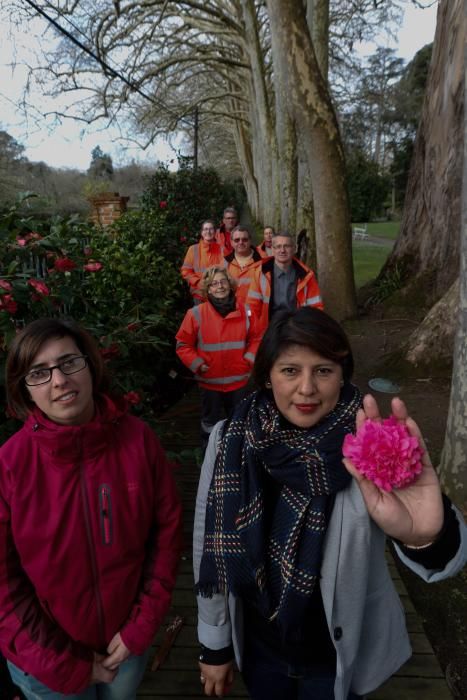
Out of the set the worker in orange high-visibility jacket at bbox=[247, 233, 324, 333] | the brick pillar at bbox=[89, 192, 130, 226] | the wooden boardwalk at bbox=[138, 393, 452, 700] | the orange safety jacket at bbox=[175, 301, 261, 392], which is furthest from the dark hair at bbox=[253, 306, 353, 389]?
the brick pillar at bbox=[89, 192, 130, 226]

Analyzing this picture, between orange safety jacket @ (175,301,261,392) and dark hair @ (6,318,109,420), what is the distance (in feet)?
7.55

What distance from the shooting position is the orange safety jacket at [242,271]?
557 cm

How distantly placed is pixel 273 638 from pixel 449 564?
0.65 metres

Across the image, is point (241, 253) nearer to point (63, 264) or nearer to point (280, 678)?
point (63, 264)

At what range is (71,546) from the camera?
1.58 m

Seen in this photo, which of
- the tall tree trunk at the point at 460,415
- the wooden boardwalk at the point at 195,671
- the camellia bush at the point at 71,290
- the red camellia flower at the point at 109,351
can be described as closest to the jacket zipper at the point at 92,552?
the camellia bush at the point at 71,290

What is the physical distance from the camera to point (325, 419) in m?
1.54

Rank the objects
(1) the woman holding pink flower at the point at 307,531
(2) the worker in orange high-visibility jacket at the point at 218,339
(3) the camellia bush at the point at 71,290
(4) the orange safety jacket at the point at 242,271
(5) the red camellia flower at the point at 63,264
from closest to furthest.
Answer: (1) the woman holding pink flower at the point at 307,531 → (3) the camellia bush at the point at 71,290 → (5) the red camellia flower at the point at 63,264 → (2) the worker in orange high-visibility jacket at the point at 218,339 → (4) the orange safety jacket at the point at 242,271

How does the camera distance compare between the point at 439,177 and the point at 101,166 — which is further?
the point at 101,166

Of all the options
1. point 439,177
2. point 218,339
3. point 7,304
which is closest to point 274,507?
point 7,304

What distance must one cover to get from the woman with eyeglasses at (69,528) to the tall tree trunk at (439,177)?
22.8 feet

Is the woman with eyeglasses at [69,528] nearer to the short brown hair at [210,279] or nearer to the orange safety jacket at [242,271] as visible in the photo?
the short brown hair at [210,279]

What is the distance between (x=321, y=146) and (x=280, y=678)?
765 centimetres

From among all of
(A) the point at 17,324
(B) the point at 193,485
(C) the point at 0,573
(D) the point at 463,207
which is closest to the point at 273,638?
(C) the point at 0,573
